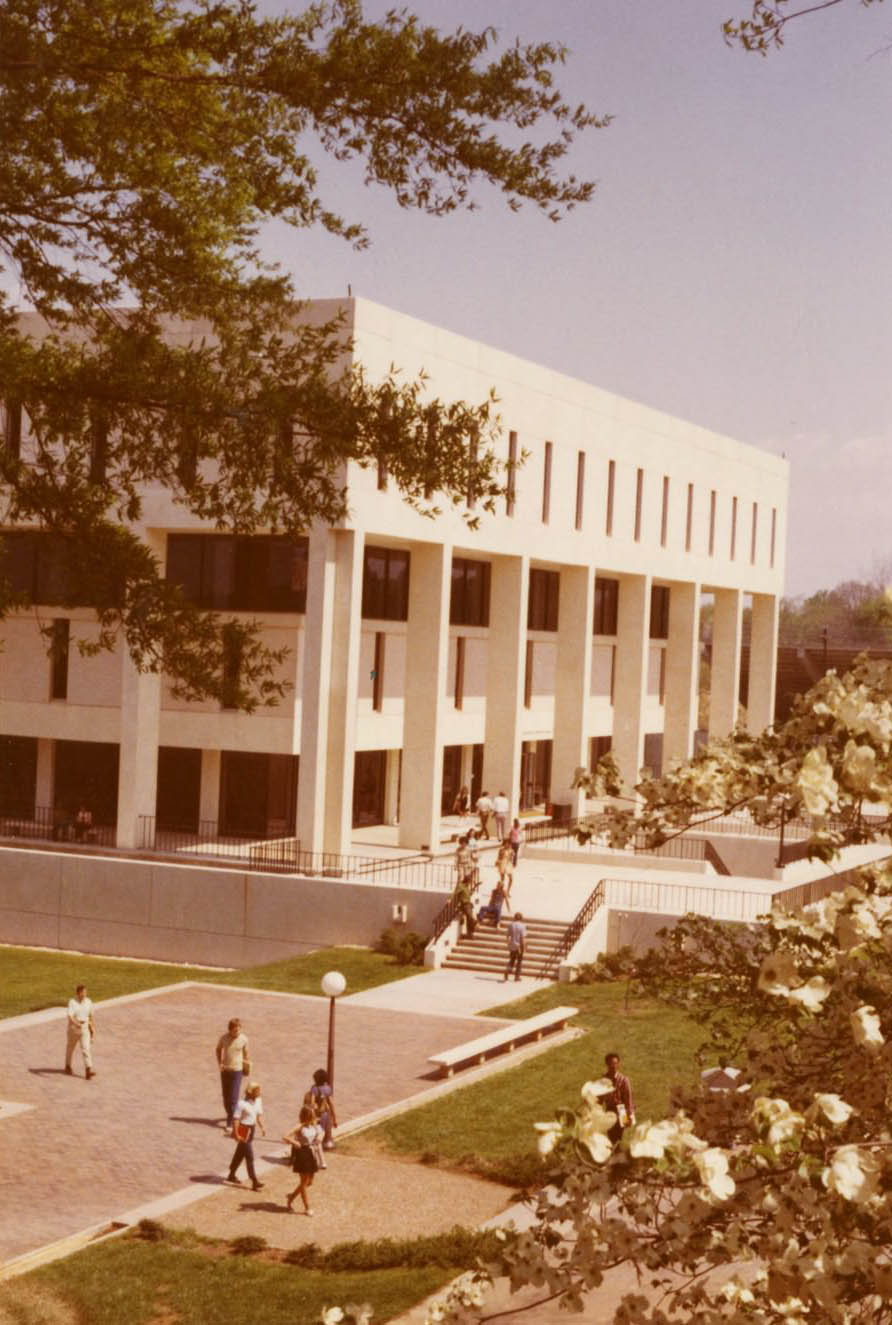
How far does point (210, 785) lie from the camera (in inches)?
1881

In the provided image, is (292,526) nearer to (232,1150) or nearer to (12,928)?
(232,1150)

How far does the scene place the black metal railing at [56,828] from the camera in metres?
46.1

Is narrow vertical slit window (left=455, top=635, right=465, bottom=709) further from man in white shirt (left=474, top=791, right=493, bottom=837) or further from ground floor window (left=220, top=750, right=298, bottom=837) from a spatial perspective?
ground floor window (left=220, top=750, right=298, bottom=837)

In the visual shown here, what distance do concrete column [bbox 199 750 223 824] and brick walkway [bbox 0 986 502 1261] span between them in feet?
47.2

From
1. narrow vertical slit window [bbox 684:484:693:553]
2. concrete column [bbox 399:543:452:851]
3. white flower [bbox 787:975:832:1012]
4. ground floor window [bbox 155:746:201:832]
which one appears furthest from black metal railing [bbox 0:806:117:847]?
white flower [bbox 787:975:832:1012]

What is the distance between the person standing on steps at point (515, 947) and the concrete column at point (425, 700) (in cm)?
1113

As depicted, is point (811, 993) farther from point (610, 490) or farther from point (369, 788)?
point (610, 490)

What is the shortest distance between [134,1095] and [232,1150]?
3.34m

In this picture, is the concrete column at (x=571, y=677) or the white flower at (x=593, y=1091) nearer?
the white flower at (x=593, y=1091)

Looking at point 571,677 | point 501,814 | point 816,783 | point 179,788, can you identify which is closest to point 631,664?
point 571,677

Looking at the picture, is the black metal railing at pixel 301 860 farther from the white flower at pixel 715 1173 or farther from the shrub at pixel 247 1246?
the white flower at pixel 715 1173

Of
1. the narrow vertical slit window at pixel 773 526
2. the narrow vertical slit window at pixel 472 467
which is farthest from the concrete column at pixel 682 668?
the narrow vertical slit window at pixel 472 467

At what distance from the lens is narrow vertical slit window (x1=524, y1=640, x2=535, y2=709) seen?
2325 inches

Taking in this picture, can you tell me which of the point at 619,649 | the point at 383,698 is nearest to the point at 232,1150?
the point at 383,698
